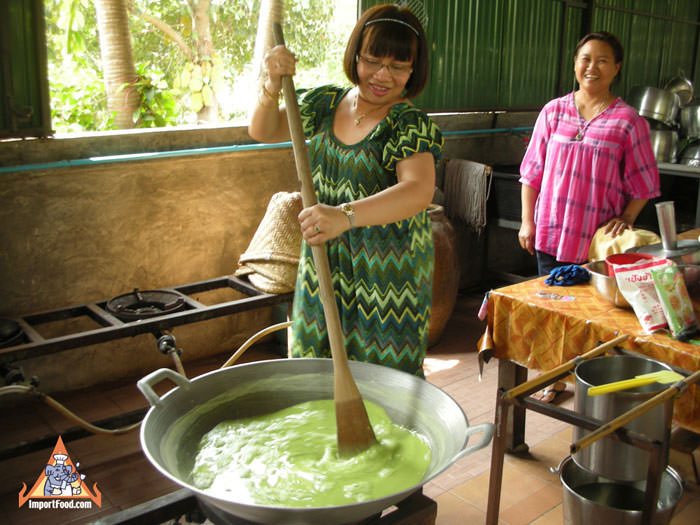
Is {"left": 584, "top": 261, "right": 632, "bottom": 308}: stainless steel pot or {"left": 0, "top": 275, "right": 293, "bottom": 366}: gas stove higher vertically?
{"left": 584, "top": 261, "right": 632, "bottom": 308}: stainless steel pot

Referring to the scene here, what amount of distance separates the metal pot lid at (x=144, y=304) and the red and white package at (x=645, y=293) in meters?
2.05

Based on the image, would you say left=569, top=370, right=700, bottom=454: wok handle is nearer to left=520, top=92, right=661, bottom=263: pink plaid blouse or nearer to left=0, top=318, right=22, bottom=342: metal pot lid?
left=520, top=92, right=661, bottom=263: pink plaid blouse

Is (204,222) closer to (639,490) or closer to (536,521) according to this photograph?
(536,521)

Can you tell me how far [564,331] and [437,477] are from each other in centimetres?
99

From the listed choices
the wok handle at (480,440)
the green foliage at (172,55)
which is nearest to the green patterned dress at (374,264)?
the wok handle at (480,440)

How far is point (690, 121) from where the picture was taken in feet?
20.2

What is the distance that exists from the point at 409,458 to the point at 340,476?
0.16m

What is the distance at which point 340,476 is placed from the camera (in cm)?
138

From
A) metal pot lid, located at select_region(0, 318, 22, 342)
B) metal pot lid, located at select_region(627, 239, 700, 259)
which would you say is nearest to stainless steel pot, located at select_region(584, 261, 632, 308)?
metal pot lid, located at select_region(627, 239, 700, 259)

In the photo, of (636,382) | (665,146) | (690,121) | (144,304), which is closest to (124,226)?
(144,304)

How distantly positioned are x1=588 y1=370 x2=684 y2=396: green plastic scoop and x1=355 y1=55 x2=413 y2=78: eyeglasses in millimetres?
998

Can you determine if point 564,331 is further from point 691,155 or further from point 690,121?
point 690,121

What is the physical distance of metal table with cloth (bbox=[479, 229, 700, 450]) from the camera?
212 cm

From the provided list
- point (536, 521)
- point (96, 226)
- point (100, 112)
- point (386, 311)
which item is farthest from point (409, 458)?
point (100, 112)
